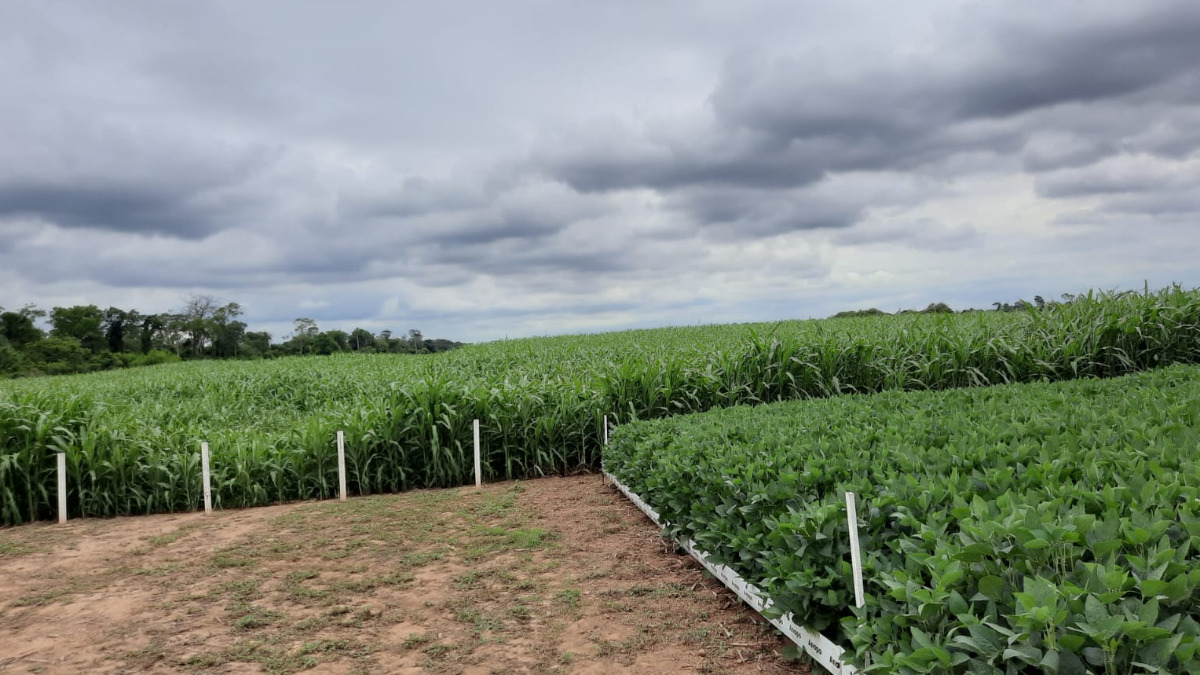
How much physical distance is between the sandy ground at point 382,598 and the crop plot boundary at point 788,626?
0.12 m

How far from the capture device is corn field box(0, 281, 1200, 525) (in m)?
8.81

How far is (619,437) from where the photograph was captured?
751 cm

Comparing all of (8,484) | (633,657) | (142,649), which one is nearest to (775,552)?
(633,657)

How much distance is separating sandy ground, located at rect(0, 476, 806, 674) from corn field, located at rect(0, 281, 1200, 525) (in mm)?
1198

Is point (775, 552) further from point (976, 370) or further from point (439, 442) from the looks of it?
point (976, 370)

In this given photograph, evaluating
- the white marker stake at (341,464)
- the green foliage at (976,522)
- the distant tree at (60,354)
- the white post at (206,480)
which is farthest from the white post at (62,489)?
the distant tree at (60,354)

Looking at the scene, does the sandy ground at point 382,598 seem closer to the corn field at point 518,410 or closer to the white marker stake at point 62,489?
the white marker stake at point 62,489

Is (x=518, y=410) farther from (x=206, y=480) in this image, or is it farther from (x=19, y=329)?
(x=19, y=329)

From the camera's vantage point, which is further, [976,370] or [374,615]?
[976,370]

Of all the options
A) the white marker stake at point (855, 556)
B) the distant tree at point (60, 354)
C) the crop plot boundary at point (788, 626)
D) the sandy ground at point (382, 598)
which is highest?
the distant tree at point (60, 354)

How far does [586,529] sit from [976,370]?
616 centimetres

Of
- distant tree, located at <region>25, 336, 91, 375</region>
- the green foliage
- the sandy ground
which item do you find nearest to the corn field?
the sandy ground

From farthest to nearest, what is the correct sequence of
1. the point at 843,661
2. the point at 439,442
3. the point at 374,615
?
the point at 439,442 < the point at 374,615 < the point at 843,661

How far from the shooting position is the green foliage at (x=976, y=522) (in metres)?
1.90
